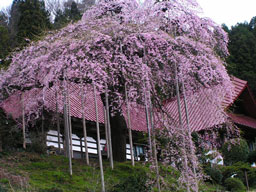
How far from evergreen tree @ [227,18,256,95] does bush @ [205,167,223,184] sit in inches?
516

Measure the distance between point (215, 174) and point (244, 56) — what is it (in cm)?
1475

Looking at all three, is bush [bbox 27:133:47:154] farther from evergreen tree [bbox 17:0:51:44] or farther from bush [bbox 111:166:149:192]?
evergreen tree [bbox 17:0:51:44]

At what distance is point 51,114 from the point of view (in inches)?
525

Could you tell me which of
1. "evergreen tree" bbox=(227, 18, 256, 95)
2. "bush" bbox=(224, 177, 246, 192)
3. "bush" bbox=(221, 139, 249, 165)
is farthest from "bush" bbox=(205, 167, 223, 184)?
"evergreen tree" bbox=(227, 18, 256, 95)

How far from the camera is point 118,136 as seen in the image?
10516 millimetres

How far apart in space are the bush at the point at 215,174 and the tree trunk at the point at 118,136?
8.35 feet

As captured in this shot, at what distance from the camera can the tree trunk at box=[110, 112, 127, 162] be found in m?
10.5

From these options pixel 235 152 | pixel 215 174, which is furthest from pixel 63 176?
pixel 235 152

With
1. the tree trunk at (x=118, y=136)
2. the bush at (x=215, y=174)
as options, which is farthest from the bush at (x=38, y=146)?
the bush at (x=215, y=174)

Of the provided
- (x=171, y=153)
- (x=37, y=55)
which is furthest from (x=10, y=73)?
(x=171, y=153)

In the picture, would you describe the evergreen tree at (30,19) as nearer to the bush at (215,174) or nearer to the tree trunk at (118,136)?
the tree trunk at (118,136)

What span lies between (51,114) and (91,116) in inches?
68.5

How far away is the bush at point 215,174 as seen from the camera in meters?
11.2

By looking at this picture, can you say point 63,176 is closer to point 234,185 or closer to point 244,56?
point 234,185
